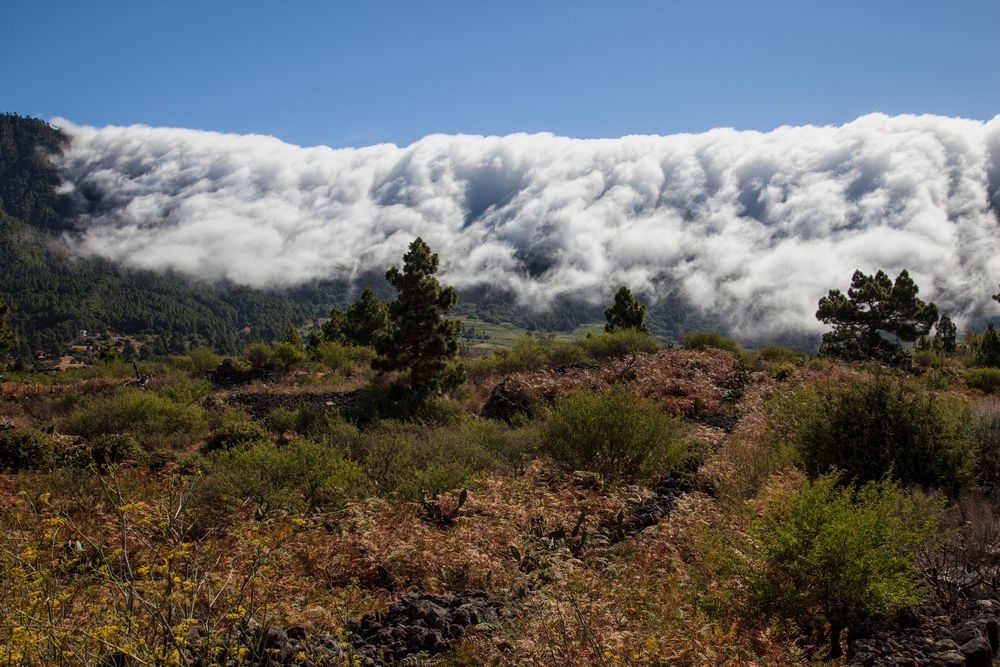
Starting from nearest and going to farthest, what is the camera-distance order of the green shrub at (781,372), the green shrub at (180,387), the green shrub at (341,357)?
the green shrub at (180,387) < the green shrub at (781,372) < the green shrub at (341,357)

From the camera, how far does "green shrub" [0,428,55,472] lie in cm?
1290

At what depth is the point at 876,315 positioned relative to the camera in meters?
34.2

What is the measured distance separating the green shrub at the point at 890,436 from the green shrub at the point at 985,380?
1412cm

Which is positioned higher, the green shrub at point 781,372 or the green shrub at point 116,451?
the green shrub at point 781,372

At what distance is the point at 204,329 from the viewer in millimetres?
182875

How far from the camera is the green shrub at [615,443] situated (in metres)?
11.6

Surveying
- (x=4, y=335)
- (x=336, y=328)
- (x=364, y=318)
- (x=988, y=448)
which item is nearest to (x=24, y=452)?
(x=988, y=448)

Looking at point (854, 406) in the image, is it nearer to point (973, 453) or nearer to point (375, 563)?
point (973, 453)

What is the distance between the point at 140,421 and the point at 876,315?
3621cm

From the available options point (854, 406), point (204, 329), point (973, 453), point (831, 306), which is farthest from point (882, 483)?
point (204, 329)

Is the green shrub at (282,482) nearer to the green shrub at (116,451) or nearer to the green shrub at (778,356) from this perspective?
the green shrub at (116,451)

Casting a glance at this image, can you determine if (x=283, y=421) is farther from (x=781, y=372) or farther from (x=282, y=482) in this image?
(x=781, y=372)

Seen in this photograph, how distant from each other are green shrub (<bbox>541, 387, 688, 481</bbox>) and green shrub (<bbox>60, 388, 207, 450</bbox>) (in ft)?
36.9

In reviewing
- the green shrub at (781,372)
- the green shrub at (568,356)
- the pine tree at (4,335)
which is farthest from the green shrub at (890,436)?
the pine tree at (4,335)
